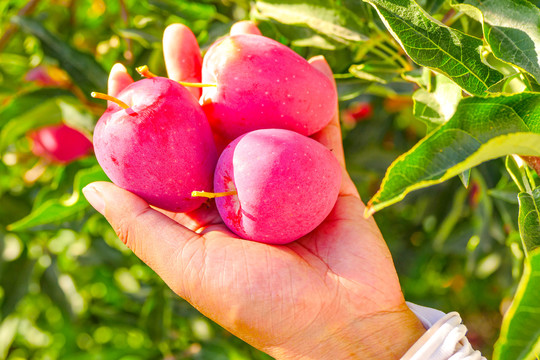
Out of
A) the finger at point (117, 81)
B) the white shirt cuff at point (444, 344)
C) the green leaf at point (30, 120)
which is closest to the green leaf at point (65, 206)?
the finger at point (117, 81)

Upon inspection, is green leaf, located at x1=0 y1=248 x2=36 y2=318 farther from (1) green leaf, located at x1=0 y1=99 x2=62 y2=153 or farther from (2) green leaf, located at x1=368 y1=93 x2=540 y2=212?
(2) green leaf, located at x1=368 y1=93 x2=540 y2=212

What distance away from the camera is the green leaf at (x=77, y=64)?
109cm

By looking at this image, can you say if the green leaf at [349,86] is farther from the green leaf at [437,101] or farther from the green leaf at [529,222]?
the green leaf at [529,222]

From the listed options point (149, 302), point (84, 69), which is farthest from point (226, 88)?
point (149, 302)

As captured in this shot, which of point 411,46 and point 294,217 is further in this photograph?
point 294,217

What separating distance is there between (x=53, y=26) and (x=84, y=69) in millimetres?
379

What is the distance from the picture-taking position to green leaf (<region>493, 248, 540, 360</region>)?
1.28 feet

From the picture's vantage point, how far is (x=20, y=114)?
104cm

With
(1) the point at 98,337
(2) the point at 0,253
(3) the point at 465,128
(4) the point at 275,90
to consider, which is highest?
(3) the point at 465,128

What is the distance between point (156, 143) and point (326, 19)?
0.38 metres

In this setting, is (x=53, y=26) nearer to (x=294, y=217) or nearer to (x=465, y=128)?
(x=294, y=217)

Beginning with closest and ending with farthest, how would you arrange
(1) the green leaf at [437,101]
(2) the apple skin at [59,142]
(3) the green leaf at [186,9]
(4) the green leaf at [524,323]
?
(4) the green leaf at [524,323] < (1) the green leaf at [437,101] < (3) the green leaf at [186,9] < (2) the apple skin at [59,142]

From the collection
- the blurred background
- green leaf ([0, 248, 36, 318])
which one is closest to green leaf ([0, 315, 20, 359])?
the blurred background

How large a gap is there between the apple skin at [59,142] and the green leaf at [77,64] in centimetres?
29
